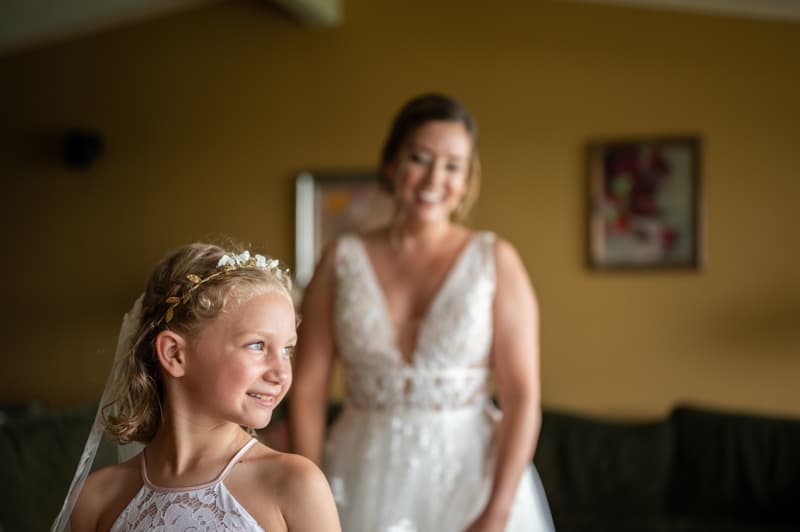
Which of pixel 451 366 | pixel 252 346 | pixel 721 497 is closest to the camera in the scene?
pixel 252 346

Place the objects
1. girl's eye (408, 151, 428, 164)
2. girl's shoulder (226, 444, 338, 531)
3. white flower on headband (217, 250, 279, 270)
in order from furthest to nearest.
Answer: girl's eye (408, 151, 428, 164) → white flower on headband (217, 250, 279, 270) → girl's shoulder (226, 444, 338, 531)

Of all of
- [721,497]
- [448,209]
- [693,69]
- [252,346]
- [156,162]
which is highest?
[693,69]

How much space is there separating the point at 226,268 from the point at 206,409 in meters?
0.20

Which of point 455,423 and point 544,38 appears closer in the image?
point 455,423

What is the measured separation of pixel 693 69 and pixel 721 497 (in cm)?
196

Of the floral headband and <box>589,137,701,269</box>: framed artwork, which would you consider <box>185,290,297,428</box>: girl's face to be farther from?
<box>589,137,701,269</box>: framed artwork

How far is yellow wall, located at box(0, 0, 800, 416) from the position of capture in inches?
157

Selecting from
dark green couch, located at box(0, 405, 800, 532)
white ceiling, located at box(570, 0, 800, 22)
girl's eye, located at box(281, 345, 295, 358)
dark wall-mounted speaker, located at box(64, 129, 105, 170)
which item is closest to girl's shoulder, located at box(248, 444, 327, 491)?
girl's eye, located at box(281, 345, 295, 358)

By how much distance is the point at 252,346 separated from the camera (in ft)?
3.84

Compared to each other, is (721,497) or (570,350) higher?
(570,350)

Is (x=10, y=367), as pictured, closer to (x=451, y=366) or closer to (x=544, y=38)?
(x=544, y=38)

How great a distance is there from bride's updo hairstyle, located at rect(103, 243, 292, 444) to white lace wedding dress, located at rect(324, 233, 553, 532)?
1.82 ft

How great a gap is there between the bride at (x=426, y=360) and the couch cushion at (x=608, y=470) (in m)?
1.56

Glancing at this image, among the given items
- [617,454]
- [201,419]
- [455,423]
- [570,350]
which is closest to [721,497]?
[617,454]
